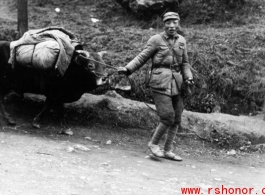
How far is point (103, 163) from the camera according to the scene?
17.0 feet

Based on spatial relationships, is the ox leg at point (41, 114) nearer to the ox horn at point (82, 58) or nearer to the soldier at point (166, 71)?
the ox horn at point (82, 58)

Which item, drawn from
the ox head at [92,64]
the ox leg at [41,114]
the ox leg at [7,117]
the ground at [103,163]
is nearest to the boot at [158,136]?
the ground at [103,163]

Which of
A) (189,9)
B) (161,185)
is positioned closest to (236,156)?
(161,185)

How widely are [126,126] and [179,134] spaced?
949 mm

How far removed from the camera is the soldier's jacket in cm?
562

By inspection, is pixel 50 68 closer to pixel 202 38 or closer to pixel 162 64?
pixel 162 64

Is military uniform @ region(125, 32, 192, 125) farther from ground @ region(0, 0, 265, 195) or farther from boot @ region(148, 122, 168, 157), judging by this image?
ground @ region(0, 0, 265, 195)

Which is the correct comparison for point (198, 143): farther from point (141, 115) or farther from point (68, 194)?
point (68, 194)

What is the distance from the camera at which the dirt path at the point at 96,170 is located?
4113 mm

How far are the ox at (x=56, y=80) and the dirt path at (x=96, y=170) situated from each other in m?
0.61

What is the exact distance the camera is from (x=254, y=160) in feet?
21.1

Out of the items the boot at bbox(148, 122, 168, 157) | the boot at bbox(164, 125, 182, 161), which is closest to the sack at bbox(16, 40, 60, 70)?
the boot at bbox(148, 122, 168, 157)

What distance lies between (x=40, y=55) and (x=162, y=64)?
181cm

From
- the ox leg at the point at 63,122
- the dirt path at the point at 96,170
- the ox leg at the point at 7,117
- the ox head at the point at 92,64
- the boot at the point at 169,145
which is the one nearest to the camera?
the dirt path at the point at 96,170
